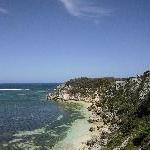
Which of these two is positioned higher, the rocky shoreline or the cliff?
the cliff

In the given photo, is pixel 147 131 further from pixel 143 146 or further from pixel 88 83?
pixel 88 83

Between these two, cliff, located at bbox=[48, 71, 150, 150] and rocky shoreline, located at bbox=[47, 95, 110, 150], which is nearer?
cliff, located at bbox=[48, 71, 150, 150]

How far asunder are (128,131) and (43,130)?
18.2 metres

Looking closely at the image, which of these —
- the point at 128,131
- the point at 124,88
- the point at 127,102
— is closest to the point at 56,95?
the point at 124,88

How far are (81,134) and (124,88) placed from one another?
28387 mm

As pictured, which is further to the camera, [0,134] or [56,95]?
[56,95]

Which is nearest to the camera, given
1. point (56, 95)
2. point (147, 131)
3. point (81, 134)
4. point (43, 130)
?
point (147, 131)

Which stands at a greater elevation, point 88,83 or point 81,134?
point 88,83

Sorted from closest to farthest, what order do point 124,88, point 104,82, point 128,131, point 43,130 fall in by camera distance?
1. point 128,131
2. point 43,130
3. point 124,88
4. point 104,82

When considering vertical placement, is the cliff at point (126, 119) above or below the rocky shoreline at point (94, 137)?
above

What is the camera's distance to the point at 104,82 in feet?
408

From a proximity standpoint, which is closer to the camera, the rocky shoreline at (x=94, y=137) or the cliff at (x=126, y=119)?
the cliff at (x=126, y=119)

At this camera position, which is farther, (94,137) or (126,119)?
Answer: (126,119)

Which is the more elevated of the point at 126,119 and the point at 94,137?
the point at 126,119
